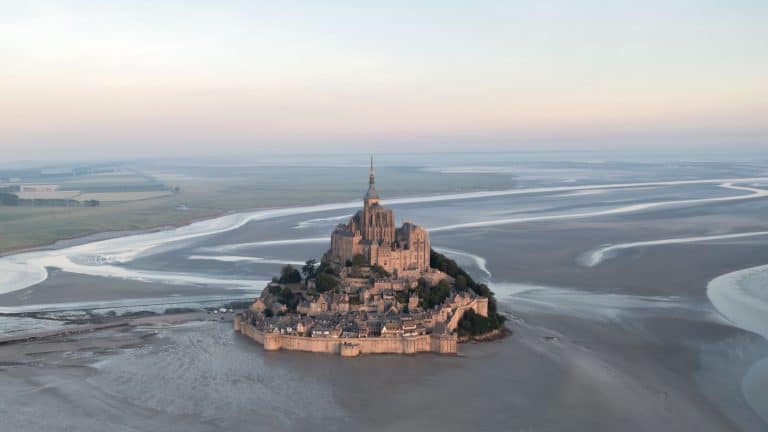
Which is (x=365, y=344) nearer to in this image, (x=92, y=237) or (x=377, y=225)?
(x=377, y=225)

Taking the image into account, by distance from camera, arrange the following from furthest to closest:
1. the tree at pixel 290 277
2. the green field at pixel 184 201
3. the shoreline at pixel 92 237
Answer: the green field at pixel 184 201, the shoreline at pixel 92 237, the tree at pixel 290 277

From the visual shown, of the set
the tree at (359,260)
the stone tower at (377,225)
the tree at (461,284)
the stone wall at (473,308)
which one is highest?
the stone tower at (377,225)

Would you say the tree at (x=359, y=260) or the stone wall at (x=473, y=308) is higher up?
the tree at (x=359, y=260)

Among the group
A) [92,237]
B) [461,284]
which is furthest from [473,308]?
[92,237]

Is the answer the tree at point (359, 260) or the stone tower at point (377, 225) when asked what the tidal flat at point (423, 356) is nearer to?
the tree at point (359, 260)

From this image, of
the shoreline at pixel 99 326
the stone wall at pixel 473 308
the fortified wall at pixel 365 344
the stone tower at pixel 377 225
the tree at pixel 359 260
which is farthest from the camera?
the stone tower at pixel 377 225

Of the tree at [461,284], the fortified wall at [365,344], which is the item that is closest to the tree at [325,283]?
the fortified wall at [365,344]

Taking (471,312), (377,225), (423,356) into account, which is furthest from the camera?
(377,225)
